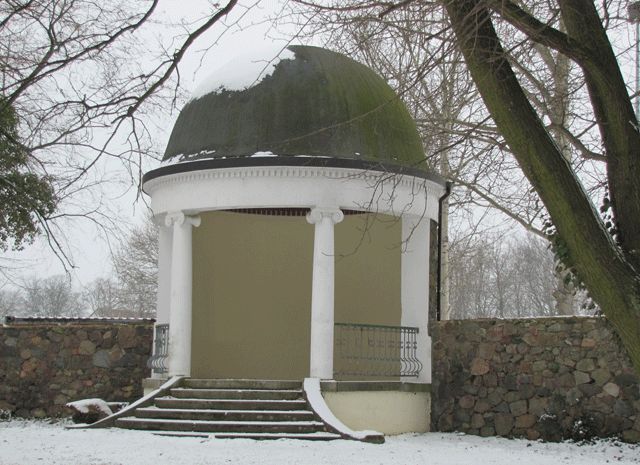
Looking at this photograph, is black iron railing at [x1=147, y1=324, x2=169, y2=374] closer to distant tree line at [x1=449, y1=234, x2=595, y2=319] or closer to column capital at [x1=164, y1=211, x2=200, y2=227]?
column capital at [x1=164, y1=211, x2=200, y2=227]

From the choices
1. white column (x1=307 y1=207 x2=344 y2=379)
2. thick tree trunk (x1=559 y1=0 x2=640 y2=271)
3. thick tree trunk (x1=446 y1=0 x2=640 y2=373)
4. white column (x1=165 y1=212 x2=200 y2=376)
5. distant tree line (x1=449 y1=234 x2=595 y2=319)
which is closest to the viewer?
thick tree trunk (x1=446 y1=0 x2=640 y2=373)

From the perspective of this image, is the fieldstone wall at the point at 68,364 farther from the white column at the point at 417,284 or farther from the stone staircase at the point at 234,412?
the white column at the point at 417,284

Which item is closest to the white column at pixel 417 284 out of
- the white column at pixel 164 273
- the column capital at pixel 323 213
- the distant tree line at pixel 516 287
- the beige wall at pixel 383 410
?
the beige wall at pixel 383 410

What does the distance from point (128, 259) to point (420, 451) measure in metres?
30.0

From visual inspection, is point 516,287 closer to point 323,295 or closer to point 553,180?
point 323,295

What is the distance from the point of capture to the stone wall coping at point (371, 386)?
1406cm

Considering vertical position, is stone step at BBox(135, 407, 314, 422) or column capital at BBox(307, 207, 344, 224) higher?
column capital at BBox(307, 207, 344, 224)

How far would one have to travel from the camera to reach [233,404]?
13469 mm

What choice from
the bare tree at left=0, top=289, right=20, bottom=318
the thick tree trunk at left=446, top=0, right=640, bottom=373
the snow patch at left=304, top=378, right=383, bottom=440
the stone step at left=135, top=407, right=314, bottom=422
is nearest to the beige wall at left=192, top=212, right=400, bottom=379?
the snow patch at left=304, top=378, right=383, bottom=440

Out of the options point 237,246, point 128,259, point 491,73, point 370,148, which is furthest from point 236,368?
point 128,259

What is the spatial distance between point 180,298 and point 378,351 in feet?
12.9

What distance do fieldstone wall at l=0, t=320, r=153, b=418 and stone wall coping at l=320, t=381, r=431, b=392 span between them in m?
4.75

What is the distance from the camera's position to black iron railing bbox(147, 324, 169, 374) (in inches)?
616

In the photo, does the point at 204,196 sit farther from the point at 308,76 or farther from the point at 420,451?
the point at 420,451
